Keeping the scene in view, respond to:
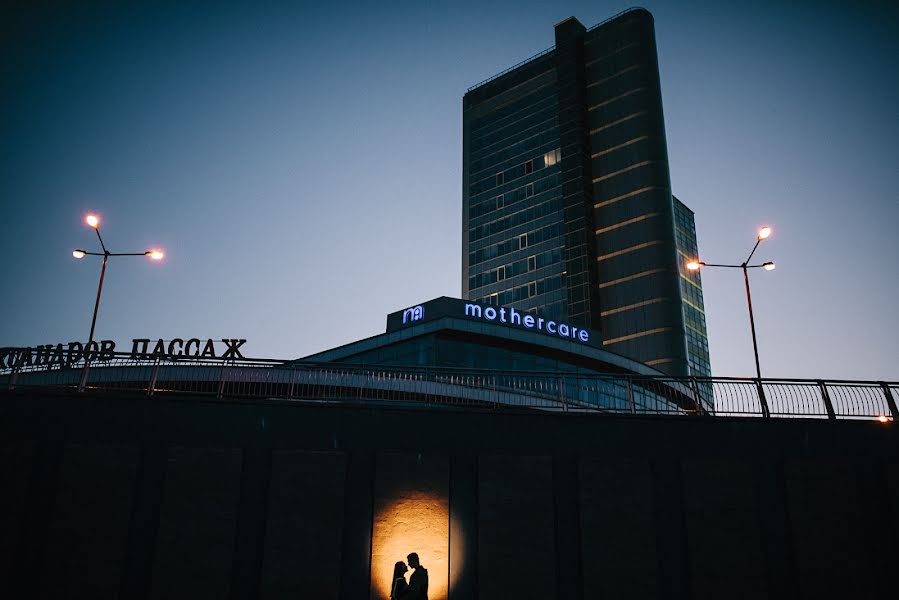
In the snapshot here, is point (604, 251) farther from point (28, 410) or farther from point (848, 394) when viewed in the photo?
point (28, 410)

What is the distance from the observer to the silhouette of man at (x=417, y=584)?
46.7ft

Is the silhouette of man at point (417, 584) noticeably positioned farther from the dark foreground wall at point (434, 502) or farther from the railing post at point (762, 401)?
the railing post at point (762, 401)

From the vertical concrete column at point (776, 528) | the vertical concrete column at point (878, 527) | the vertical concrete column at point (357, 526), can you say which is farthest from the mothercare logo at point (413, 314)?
the vertical concrete column at point (878, 527)

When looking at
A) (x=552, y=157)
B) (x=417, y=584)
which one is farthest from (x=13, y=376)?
(x=552, y=157)

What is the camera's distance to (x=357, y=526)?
16.2 m

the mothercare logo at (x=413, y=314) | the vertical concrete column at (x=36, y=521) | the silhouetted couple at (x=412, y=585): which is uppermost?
the mothercare logo at (x=413, y=314)

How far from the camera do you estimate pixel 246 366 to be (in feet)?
58.9

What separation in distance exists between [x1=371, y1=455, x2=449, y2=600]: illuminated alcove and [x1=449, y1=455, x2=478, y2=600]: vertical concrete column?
0.51 ft

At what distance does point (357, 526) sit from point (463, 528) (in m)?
2.67

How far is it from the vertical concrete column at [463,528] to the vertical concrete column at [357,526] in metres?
2.07

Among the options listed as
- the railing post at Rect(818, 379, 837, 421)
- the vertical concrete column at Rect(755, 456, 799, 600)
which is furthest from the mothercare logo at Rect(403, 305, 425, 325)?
the vertical concrete column at Rect(755, 456, 799, 600)

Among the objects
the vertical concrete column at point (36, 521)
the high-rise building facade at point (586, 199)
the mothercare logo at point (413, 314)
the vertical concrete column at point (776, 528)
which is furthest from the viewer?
the high-rise building facade at point (586, 199)

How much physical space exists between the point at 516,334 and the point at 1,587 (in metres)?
36.3

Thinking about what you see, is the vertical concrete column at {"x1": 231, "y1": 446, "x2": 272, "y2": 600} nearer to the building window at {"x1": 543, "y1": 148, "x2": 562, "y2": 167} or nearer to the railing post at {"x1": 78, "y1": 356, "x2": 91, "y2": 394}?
the railing post at {"x1": 78, "y1": 356, "x2": 91, "y2": 394}
